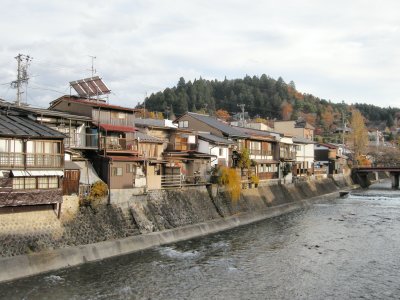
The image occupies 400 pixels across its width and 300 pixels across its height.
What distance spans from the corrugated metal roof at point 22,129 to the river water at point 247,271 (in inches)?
302

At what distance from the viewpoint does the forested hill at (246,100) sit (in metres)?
126

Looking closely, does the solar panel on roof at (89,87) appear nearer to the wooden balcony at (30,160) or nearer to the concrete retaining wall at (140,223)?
the concrete retaining wall at (140,223)

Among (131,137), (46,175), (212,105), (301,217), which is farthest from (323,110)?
Answer: (46,175)

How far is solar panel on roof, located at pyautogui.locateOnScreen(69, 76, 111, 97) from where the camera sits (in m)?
34.9

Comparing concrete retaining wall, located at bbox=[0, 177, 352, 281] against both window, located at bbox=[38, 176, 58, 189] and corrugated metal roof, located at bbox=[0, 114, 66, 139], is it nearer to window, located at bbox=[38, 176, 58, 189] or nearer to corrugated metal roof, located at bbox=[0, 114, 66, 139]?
window, located at bbox=[38, 176, 58, 189]

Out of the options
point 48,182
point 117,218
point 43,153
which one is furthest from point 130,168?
point 43,153

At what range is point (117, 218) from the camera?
89.6 feet

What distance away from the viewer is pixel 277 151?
54.9 metres

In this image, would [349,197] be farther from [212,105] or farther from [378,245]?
[212,105]

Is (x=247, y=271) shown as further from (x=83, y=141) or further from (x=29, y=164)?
(x=83, y=141)

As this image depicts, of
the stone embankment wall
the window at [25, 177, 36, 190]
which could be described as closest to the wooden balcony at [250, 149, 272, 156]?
the stone embankment wall

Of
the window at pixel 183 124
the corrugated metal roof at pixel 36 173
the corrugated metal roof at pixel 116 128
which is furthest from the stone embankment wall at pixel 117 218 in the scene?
the window at pixel 183 124

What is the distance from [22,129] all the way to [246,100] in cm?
13188

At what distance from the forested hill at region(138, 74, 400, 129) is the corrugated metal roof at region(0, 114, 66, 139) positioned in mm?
94044
